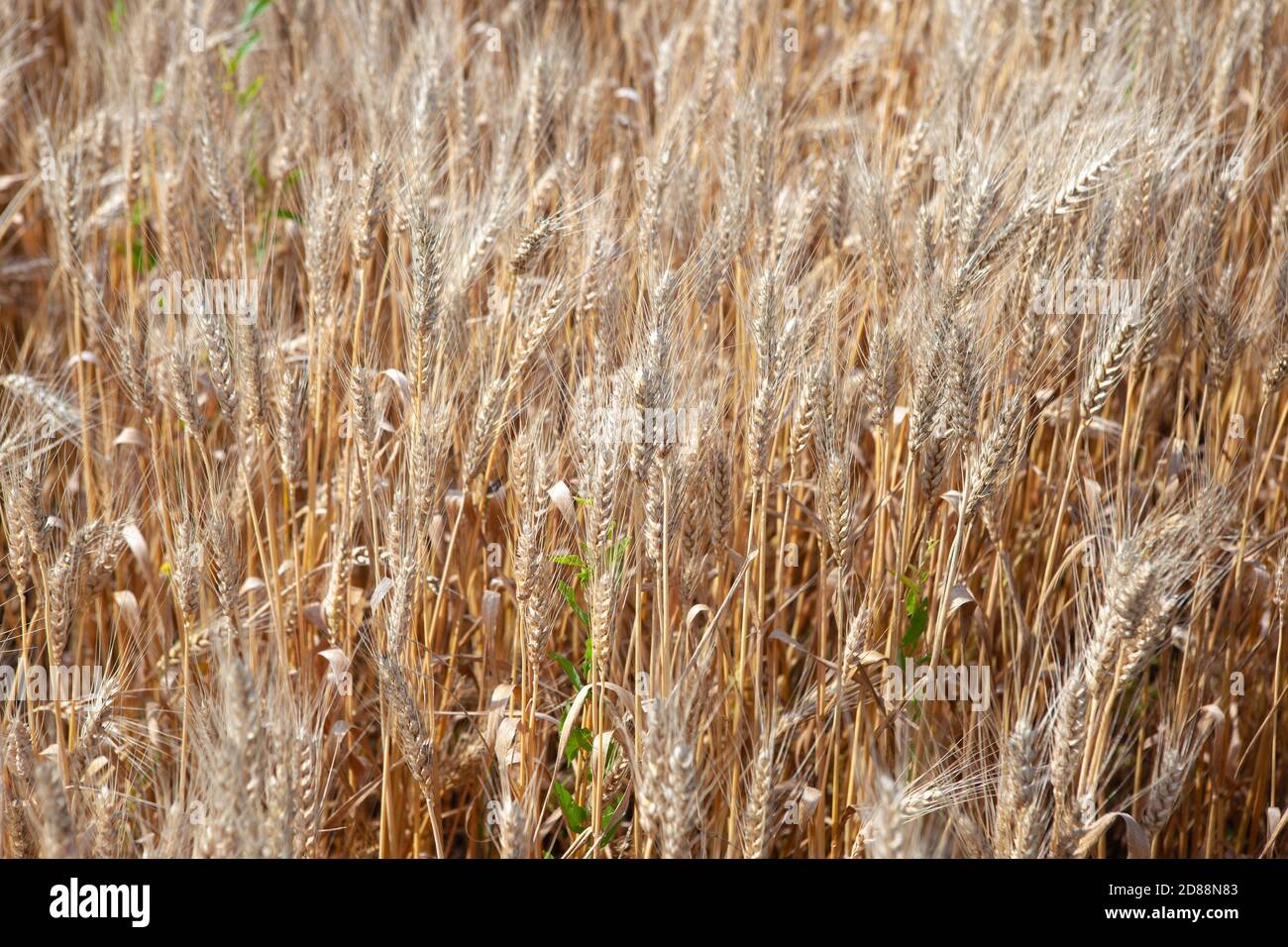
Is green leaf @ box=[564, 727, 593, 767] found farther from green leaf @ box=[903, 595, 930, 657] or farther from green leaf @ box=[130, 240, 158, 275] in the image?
green leaf @ box=[130, 240, 158, 275]

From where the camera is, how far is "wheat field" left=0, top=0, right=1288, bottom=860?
5.41 feet

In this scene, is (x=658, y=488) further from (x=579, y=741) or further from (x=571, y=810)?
(x=571, y=810)

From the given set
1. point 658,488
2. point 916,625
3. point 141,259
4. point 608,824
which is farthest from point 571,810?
point 141,259

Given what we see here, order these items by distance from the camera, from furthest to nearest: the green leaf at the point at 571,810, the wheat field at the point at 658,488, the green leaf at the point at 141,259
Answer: the green leaf at the point at 141,259
the green leaf at the point at 571,810
the wheat field at the point at 658,488

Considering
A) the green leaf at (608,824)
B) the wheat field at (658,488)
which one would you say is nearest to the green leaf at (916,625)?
the wheat field at (658,488)

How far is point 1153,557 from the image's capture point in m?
1.61

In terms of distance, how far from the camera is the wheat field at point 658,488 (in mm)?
1647

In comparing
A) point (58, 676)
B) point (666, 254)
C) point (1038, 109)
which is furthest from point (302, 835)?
point (1038, 109)

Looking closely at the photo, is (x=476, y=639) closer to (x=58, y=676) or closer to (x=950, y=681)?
(x=58, y=676)

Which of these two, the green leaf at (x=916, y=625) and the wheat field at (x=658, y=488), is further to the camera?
the green leaf at (x=916, y=625)

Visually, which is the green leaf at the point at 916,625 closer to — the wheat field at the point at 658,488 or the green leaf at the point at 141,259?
the wheat field at the point at 658,488

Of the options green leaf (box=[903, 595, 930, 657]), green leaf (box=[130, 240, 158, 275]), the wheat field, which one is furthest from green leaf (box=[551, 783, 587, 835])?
green leaf (box=[130, 240, 158, 275])

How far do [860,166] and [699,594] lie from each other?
0.94 meters

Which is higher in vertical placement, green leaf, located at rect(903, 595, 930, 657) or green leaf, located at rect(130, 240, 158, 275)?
green leaf, located at rect(130, 240, 158, 275)
